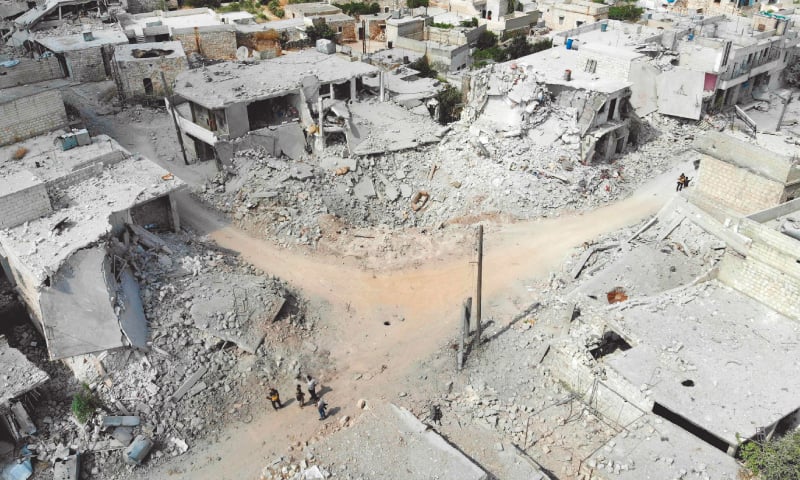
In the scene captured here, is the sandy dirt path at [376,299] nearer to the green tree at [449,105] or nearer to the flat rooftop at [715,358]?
the flat rooftop at [715,358]

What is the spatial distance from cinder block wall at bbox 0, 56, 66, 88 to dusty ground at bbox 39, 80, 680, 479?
1114 centimetres

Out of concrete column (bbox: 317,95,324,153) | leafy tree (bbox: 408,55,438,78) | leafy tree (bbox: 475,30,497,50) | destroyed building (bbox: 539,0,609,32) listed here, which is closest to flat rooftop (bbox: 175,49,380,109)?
concrete column (bbox: 317,95,324,153)

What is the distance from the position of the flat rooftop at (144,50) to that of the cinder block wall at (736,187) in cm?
2680

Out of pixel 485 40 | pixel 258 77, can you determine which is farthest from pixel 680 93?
pixel 258 77

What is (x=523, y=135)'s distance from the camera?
27.4 metres

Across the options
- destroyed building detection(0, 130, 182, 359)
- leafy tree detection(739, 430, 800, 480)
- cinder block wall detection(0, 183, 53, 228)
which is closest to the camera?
leafy tree detection(739, 430, 800, 480)

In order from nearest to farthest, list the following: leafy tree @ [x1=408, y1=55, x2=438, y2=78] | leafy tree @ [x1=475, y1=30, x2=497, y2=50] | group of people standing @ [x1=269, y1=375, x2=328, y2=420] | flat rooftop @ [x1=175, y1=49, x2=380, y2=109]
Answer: group of people standing @ [x1=269, y1=375, x2=328, y2=420] → flat rooftop @ [x1=175, y1=49, x2=380, y2=109] → leafy tree @ [x1=408, y1=55, x2=438, y2=78] → leafy tree @ [x1=475, y1=30, x2=497, y2=50]

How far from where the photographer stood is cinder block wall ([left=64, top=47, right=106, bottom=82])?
35.1 m

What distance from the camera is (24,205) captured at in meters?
19.1

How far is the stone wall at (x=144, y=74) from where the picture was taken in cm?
3325

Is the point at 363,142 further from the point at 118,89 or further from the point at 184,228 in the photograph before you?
the point at 118,89

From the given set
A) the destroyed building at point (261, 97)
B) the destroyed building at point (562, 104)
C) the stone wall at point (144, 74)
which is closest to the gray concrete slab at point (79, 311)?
the destroyed building at point (261, 97)

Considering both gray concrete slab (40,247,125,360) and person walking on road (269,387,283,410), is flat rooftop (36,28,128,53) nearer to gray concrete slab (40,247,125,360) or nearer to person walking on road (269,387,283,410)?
gray concrete slab (40,247,125,360)

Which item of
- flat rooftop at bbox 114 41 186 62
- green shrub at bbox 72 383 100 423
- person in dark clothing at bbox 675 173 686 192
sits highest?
flat rooftop at bbox 114 41 186 62
